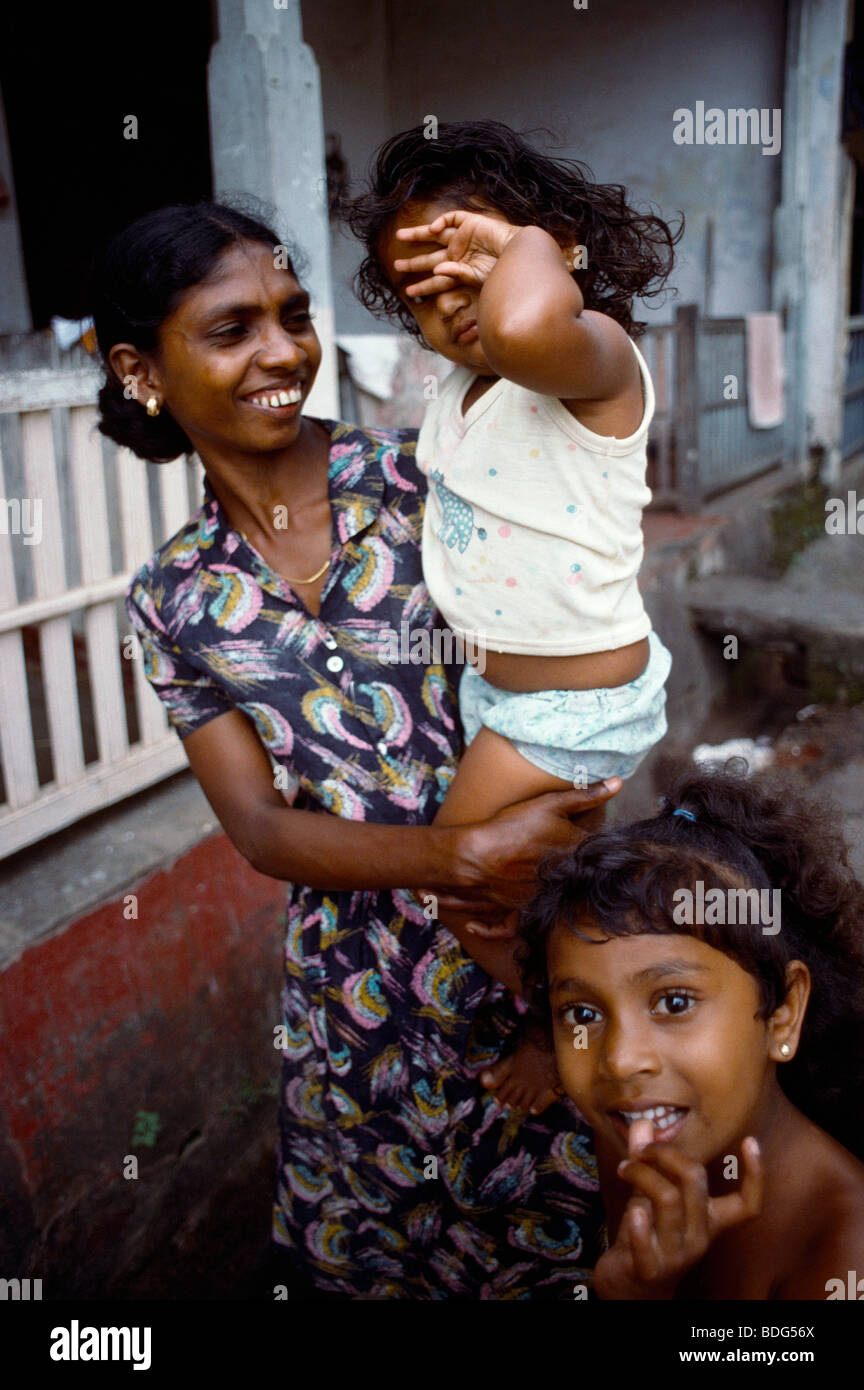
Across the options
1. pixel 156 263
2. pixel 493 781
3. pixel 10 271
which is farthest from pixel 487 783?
pixel 10 271

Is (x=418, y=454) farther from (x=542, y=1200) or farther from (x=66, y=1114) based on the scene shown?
(x=66, y=1114)

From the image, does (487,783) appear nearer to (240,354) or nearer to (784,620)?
(240,354)

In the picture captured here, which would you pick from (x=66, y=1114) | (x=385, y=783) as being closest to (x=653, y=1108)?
(x=385, y=783)

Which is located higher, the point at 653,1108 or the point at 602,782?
the point at 602,782

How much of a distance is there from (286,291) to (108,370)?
1.20 ft

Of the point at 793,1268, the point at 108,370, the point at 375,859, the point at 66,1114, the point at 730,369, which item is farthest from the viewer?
the point at 730,369

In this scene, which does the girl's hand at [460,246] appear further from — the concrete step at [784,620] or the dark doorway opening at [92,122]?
the dark doorway opening at [92,122]

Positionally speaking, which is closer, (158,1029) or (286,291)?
(286,291)

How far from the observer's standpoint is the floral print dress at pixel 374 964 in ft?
5.96

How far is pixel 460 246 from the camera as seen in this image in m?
1.43

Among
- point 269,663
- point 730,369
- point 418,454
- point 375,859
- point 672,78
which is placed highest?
point 672,78

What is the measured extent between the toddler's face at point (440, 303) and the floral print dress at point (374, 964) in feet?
1.16

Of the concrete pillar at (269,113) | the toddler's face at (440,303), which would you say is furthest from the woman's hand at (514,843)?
the concrete pillar at (269,113)

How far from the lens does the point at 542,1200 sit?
6.54 feet
